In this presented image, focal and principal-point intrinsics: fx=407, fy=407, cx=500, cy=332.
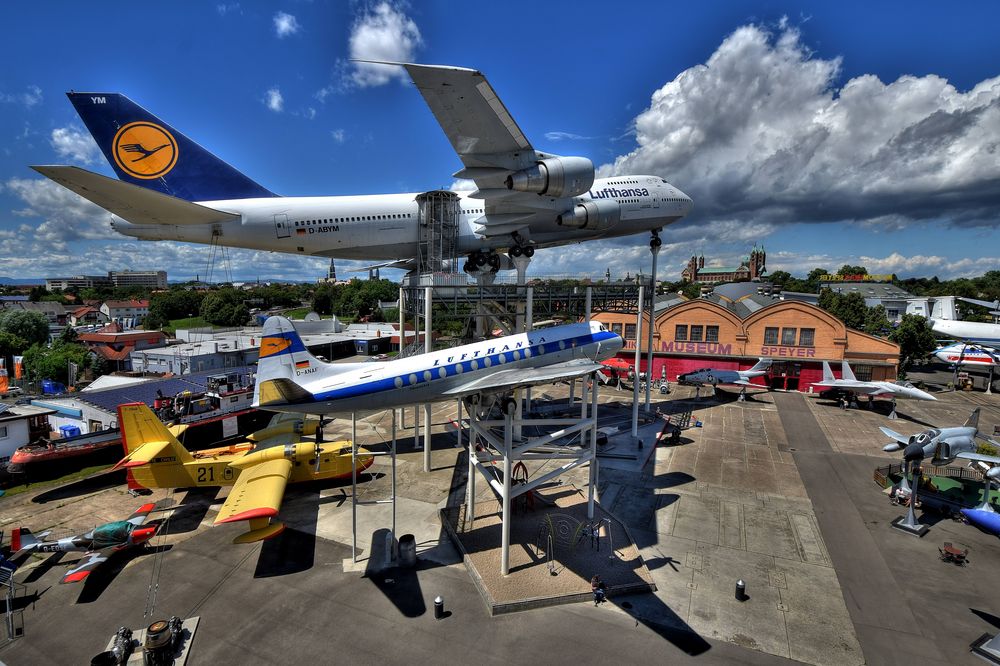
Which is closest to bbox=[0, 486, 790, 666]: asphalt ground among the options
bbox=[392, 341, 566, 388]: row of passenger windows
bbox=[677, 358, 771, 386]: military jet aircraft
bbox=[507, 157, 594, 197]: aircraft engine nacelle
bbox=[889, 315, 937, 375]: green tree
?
bbox=[392, 341, 566, 388]: row of passenger windows

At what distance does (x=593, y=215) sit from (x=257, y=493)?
22.1 meters

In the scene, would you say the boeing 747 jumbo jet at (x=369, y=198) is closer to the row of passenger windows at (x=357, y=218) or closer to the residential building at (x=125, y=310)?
→ the row of passenger windows at (x=357, y=218)

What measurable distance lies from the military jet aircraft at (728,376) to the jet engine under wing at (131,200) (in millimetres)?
42509

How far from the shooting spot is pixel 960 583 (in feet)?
49.6

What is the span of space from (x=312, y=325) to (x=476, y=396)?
183 ft

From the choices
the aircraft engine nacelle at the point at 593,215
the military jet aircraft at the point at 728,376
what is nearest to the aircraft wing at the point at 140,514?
the aircraft engine nacelle at the point at 593,215

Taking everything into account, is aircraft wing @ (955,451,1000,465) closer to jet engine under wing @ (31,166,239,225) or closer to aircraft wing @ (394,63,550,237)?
aircraft wing @ (394,63,550,237)

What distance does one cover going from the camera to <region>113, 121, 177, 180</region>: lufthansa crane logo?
18.7 metres

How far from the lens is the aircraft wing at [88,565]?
603 inches

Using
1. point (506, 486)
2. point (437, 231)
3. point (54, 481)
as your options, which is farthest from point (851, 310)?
point (54, 481)

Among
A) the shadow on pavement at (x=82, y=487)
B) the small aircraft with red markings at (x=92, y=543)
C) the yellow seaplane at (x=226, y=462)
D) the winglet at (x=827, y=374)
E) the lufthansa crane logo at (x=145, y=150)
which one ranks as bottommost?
the shadow on pavement at (x=82, y=487)

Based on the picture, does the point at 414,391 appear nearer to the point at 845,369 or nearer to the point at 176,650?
the point at 176,650

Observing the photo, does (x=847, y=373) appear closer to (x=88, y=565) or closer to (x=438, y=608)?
(x=438, y=608)

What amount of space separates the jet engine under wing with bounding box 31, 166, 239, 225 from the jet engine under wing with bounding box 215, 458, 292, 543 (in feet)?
39.3
